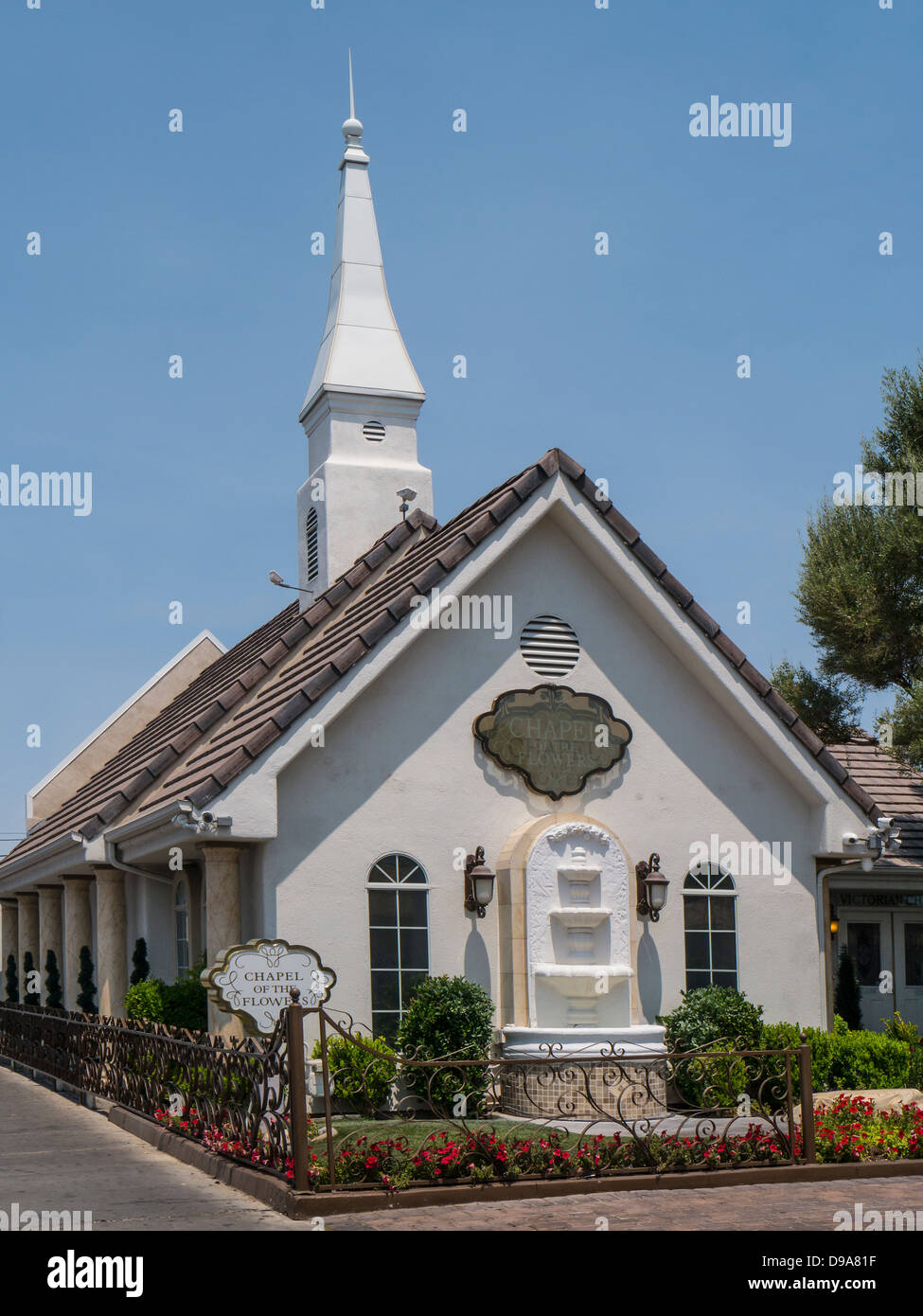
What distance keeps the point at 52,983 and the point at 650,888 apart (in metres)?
14.4

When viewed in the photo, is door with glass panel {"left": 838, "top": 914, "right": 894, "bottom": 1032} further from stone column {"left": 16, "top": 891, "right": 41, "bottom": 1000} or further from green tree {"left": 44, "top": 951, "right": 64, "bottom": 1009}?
stone column {"left": 16, "top": 891, "right": 41, "bottom": 1000}

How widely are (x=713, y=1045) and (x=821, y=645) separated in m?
9.91

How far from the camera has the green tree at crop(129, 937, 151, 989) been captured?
64.6 ft

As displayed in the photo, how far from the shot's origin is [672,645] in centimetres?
1812

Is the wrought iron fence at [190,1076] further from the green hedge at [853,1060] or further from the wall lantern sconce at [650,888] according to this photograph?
the green hedge at [853,1060]

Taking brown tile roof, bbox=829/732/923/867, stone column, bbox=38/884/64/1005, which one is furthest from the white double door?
stone column, bbox=38/884/64/1005

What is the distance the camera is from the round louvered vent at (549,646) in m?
17.6

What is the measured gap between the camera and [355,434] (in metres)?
23.2

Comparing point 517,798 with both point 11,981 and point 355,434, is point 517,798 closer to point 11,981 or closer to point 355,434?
point 355,434

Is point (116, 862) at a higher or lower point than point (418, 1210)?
higher

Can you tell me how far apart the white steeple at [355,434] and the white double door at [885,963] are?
9.42m

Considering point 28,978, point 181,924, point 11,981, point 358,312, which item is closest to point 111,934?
point 181,924
